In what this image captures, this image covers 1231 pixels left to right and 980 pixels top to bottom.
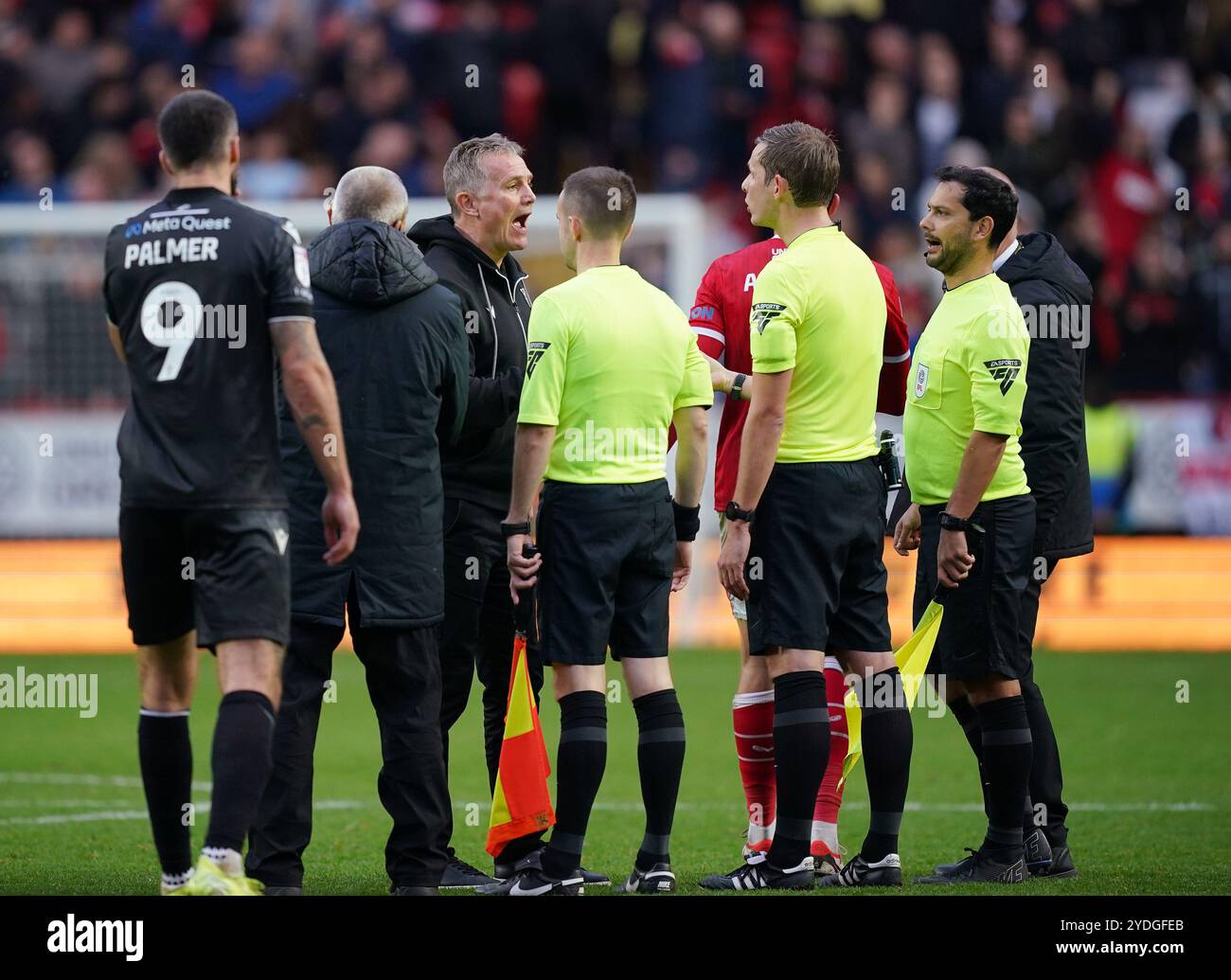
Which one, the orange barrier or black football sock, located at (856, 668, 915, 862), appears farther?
the orange barrier

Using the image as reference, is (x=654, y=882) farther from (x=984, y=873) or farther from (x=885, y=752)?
(x=984, y=873)

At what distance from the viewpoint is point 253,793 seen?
16.1ft

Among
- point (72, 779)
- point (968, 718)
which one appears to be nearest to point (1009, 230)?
point (968, 718)

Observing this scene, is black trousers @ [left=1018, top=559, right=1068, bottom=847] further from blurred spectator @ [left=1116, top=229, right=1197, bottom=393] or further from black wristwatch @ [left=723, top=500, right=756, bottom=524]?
blurred spectator @ [left=1116, top=229, right=1197, bottom=393]

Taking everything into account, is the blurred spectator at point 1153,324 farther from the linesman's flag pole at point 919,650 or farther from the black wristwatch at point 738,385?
the linesman's flag pole at point 919,650

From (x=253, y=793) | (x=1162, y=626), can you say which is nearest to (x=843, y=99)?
(x=1162, y=626)

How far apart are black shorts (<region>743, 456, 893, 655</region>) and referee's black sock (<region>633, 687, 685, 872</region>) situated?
14.0 inches

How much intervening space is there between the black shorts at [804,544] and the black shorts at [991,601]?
1.20 feet

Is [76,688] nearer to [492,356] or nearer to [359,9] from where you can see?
[492,356]

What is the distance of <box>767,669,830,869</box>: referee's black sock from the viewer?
5820mm

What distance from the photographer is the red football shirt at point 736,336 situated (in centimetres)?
655

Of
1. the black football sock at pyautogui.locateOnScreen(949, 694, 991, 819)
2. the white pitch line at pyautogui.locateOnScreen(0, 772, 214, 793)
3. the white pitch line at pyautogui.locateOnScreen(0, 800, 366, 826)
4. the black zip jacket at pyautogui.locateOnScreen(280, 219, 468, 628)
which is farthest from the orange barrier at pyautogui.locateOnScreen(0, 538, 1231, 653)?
the black zip jacket at pyautogui.locateOnScreen(280, 219, 468, 628)

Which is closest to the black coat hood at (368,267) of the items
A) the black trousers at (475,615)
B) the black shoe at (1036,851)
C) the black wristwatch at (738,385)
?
the black trousers at (475,615)

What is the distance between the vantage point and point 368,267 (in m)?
5.62
